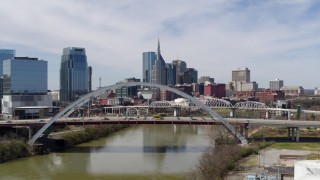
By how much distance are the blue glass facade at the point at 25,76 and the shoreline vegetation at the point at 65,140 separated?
40.9m

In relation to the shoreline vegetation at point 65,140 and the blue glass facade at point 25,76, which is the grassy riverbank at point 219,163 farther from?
the blue glass facade at point 25,76

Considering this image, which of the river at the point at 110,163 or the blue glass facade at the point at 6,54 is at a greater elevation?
the blue glass facade at the point at 6,54

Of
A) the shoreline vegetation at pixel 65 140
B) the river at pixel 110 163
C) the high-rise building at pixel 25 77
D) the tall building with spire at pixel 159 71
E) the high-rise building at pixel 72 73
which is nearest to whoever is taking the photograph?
the river at pixel 110 163

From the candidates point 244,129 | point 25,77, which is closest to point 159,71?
point 25,77

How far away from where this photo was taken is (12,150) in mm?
37062

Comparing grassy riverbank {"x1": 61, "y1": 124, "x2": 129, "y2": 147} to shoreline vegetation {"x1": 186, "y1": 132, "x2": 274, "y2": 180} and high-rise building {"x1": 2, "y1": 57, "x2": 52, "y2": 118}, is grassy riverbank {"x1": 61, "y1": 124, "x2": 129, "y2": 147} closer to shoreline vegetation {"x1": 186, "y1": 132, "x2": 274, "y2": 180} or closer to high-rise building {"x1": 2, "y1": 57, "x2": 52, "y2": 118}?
shoreline vegetation {"x1": 186, "y1": 132, "x2": 274, "y2": 180}

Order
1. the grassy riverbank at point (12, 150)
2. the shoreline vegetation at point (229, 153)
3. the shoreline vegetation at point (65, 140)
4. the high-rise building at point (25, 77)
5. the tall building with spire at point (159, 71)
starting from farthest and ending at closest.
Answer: the tall building with spire at point (159, 71)
the high-rise building at point (25, 77)
the shoreline vegetation at point (65, 140)
the grassy riverbank at point (12, 150)
the shoreline vegetation at point (229, 153)

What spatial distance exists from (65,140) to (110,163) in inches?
490

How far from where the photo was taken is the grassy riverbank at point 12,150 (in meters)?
35.8

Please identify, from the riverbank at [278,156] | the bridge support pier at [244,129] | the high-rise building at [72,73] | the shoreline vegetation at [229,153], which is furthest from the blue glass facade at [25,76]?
the riverbank at [278,156]

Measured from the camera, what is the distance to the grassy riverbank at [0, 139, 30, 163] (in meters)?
35.8

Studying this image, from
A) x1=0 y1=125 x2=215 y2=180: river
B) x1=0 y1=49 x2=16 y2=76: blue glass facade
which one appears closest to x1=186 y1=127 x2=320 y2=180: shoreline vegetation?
x1=0 y1=125 x2=215 y2=180: river

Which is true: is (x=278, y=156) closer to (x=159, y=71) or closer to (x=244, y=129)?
(x=244, y=129)

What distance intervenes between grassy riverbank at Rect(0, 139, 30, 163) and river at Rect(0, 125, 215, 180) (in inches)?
32.4
